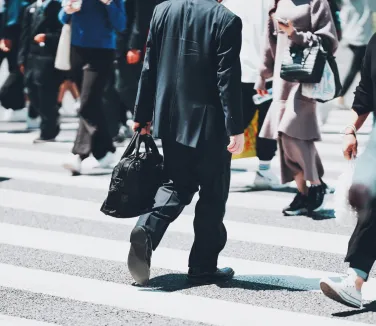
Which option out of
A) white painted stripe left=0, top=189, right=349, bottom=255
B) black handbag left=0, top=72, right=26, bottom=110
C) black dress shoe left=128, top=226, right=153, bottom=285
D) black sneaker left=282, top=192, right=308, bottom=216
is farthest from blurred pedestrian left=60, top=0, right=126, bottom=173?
black dress shoe left=128, top=226, right=153, bottom=285

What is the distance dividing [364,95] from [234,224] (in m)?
2.53

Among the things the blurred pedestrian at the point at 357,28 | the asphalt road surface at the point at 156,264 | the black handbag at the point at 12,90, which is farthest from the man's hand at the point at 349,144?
the blurred pedestrian at the point at 357,28

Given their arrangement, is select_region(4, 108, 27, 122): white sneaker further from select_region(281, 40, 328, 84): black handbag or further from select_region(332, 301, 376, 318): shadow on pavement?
select_region(332, 301, 376, 318): shadow on pavement

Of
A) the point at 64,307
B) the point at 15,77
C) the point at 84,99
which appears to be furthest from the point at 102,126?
the point at 64,307

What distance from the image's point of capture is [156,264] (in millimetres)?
6906

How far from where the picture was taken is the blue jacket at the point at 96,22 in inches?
395

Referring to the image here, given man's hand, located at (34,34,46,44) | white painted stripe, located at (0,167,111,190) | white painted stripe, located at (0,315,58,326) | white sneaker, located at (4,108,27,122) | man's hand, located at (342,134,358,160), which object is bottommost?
white sneaker, located at (4,108,27,122)

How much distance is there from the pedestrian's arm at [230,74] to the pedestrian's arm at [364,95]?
1.95ft

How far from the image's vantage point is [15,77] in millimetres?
13930

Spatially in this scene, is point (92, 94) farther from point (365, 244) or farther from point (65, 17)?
point (365, 244)

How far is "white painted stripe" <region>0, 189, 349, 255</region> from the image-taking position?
299 inches

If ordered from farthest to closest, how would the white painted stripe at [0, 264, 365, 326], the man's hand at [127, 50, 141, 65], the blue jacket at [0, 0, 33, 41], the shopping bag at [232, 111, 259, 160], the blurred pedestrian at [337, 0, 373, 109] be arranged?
the blurred pedestrian at [337, 0, 373, 109]
the blue jacket at [0, 0, 33, 41]
the man's hand at [127, 50, 141, 65]
the shopping bag at [232, 111, 259, 160]
the white painted stripe at [0, 264, 365, 326]

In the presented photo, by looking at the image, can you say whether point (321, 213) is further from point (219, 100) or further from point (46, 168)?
point (46, 168)

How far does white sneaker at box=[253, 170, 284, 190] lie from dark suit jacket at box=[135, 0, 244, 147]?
11.7ft
